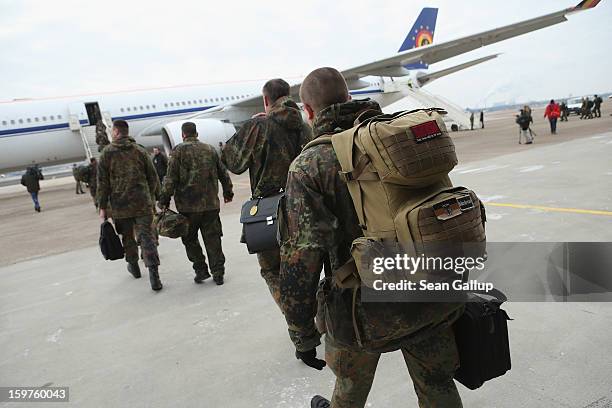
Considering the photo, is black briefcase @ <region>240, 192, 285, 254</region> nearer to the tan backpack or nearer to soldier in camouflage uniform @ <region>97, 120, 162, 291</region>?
the tan backpack

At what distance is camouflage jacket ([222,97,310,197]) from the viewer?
2928 millimetres

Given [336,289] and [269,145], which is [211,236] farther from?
[336,289]

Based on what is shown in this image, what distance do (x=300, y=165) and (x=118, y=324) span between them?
3086 mm

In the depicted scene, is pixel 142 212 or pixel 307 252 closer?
pixel 307 252

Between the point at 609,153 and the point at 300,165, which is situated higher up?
the point at 300,165

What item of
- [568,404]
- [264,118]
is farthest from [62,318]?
[568,404]

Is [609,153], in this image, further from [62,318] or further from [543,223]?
[62,318]

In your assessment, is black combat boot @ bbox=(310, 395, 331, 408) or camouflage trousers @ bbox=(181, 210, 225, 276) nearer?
black combat boot @ bbox=(310, 395, 331, 408)

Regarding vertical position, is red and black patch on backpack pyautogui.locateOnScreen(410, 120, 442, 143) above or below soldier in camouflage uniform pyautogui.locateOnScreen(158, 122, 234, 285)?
above

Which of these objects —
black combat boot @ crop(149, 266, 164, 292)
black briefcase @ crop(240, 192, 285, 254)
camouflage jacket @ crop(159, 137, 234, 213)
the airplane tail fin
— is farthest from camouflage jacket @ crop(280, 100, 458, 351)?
the airplane tail fin

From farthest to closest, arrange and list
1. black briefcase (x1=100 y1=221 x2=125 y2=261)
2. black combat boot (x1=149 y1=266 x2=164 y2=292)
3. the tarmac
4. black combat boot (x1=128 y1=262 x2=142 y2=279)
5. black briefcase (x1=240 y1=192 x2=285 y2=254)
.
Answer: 1. black combat boot (x1=128 y1=262 x2=142 y2=279)
2. black briefcase (x1=100 y1=221 x2=125 y2=261)
3. black combat boot (x1=149 y1=266 x2=164 y2=292)
4. black briefcase (x1=240 y1=192 x2=285 y2=254)
5. the tarmac

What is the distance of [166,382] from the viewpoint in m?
2.78

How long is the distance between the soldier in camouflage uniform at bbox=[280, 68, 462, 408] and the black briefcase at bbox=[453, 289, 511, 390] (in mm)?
55

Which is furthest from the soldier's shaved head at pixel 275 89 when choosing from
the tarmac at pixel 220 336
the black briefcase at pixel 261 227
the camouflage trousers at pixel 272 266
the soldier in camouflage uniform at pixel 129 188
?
the soldier in camouflage uniform at pixel 129 188
